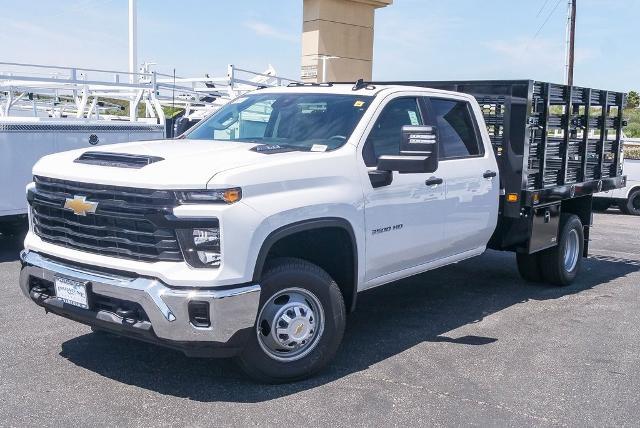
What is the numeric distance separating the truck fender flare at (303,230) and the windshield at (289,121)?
0.58m

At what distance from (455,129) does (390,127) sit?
0.98 meters

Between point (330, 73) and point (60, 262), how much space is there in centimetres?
1210

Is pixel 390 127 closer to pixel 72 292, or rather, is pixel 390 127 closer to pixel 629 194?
pixel 72 292

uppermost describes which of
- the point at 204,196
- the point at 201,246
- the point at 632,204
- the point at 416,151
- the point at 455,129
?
the point at 455,129

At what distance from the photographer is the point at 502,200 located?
7.00 metres

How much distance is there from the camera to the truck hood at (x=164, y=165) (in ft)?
13.8

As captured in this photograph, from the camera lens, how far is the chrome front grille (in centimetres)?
423

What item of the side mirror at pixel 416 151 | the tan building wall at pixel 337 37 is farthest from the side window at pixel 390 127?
the tan building wall at pixel 337 37

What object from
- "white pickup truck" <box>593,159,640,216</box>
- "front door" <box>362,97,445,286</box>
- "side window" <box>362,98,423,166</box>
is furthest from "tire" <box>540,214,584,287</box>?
"white pickup truck" <box>593,159,640,216</box>

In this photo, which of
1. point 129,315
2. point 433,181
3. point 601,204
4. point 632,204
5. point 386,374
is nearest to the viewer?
point 129,315

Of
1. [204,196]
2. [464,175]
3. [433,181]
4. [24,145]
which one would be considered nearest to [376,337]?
[433,181]

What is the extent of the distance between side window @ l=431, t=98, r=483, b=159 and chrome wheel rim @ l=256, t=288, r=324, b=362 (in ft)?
6.52

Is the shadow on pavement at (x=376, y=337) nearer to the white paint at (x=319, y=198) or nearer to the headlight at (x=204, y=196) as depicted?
the white paint at (x=319, y=198)

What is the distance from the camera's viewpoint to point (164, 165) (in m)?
4.37
